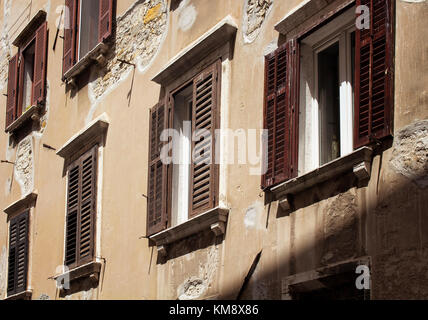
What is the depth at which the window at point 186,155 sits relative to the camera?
381 inches

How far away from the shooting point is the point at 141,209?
1086 centimetres

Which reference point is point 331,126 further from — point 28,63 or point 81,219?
point 28,63

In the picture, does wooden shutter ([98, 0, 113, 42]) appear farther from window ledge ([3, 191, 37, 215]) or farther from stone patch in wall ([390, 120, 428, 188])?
stone patch in wall ([390, 120, 428, 188])

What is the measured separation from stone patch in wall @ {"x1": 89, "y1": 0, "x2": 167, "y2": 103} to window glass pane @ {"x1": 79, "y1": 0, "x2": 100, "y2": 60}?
87 cm

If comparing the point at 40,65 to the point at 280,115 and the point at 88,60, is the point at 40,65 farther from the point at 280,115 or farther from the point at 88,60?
the point at 280,115

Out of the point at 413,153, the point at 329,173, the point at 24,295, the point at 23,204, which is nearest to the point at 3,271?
the point at 23,204

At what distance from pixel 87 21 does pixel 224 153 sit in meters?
4.89

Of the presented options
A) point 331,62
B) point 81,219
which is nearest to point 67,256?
point 81,219

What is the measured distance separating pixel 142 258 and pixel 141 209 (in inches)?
21.6

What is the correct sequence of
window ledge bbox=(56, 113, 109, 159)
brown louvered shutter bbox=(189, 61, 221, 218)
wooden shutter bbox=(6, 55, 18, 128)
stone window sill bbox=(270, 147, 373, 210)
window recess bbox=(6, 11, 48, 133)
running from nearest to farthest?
stone window sill bbox=(270, 147, 373, 210)
brown louvered shutter bbox=(189, 61, 221, 218)
window ledge bbox=(56, 113, 109, 159)
window recess bbox=(6, 11, 48, 133)
wooden shutter bbox=(6, 55, 18, 128)

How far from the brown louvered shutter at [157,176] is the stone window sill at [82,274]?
147cm

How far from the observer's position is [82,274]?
1195 centimetres

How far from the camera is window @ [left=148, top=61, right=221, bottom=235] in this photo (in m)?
9.68

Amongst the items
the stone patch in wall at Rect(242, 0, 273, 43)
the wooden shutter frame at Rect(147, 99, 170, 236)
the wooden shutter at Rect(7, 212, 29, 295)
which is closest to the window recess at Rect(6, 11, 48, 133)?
the wooden shutter at Rect(7, 212, 29, 295)
